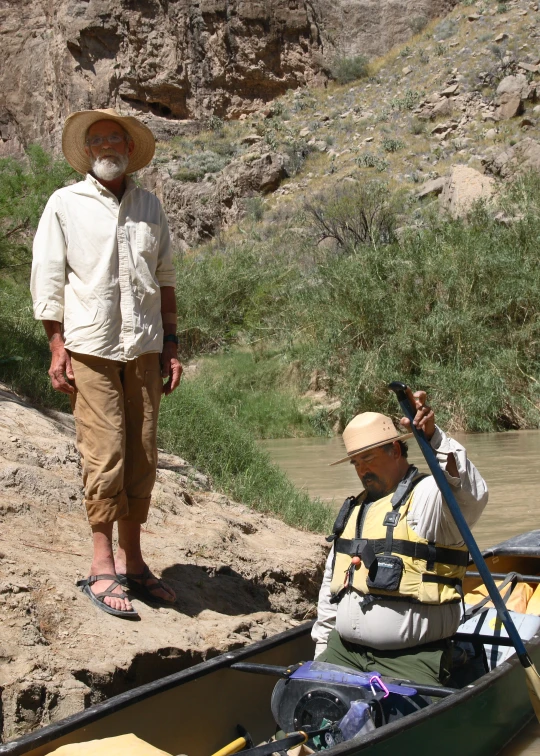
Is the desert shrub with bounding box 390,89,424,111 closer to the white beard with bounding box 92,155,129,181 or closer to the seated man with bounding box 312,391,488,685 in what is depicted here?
the white beard with bounding box 92,155,129,181

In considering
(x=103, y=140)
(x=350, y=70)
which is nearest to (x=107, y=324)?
(x=103, y=140)

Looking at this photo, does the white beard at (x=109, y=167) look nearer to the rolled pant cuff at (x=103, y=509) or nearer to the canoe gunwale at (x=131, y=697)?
the rolled pant cuff at (x=103, y=509)

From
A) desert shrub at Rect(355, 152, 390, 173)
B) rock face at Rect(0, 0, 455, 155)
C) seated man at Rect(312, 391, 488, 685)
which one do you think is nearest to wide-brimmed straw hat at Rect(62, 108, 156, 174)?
seated man at Rect(312, 391, 488, 685)

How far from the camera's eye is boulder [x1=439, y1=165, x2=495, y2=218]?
2103 cm

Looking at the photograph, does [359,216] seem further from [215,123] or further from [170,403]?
[215,123]

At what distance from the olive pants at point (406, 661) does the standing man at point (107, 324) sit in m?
0.97

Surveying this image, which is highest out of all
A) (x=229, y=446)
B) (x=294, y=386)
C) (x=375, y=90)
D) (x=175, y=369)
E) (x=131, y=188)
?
(x=375, y=90)

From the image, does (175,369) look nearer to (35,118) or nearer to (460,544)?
(460,544)

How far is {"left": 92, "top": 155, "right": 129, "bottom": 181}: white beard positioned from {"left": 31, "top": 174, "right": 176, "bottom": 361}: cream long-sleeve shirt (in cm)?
5

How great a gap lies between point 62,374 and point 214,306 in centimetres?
1961

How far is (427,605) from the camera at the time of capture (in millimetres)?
2984

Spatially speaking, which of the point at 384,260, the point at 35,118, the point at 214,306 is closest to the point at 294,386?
the point at 384,260

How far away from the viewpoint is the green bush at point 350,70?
4006cm

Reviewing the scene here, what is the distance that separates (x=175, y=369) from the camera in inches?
155
